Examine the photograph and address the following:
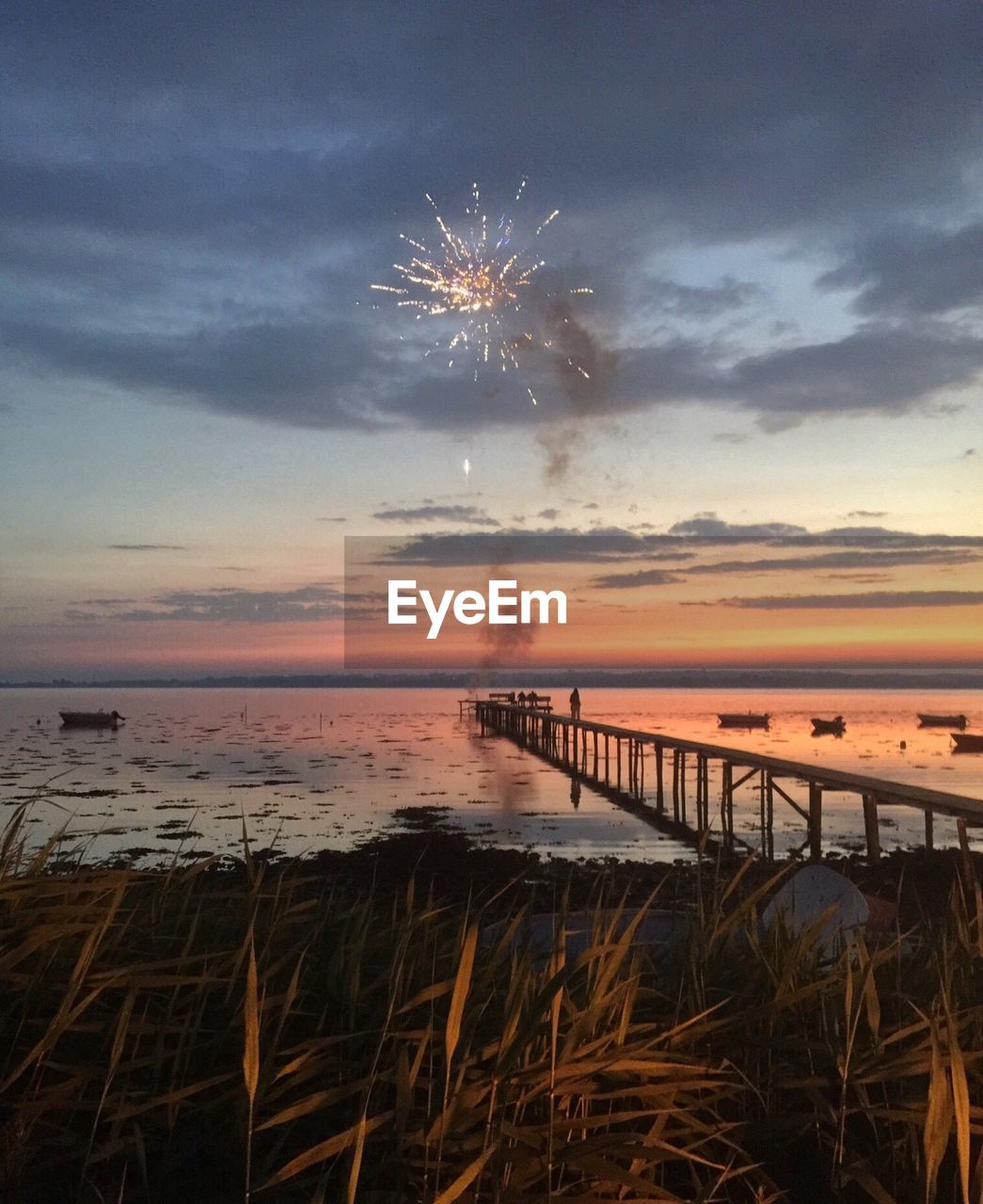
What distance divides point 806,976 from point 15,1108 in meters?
2.57

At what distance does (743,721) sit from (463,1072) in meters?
75.7

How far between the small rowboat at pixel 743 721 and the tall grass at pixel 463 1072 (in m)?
71.6

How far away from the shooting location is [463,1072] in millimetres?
2719

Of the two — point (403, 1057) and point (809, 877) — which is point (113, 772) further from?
point (403, 1057)

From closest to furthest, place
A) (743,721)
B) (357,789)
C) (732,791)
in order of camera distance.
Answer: (732,791)
(357,789)
(743,721)

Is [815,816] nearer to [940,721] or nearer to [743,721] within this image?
[743,721]

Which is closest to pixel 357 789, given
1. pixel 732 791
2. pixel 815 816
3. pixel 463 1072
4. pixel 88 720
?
pixel 732 791

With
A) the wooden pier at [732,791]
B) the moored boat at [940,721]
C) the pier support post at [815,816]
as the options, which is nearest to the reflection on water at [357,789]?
the wooden pier at [732,791]

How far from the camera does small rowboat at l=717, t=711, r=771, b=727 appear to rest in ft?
243

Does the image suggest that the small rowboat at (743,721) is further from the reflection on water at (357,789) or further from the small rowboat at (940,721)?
the small rowboat at (940,721)

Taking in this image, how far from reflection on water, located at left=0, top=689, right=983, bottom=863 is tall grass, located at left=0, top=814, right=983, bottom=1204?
2.57 metres

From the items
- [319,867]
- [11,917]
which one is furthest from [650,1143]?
[319,867]

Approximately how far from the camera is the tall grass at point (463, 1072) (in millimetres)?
2590

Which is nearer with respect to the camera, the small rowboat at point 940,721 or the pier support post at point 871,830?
the pier support post at point 871,830
